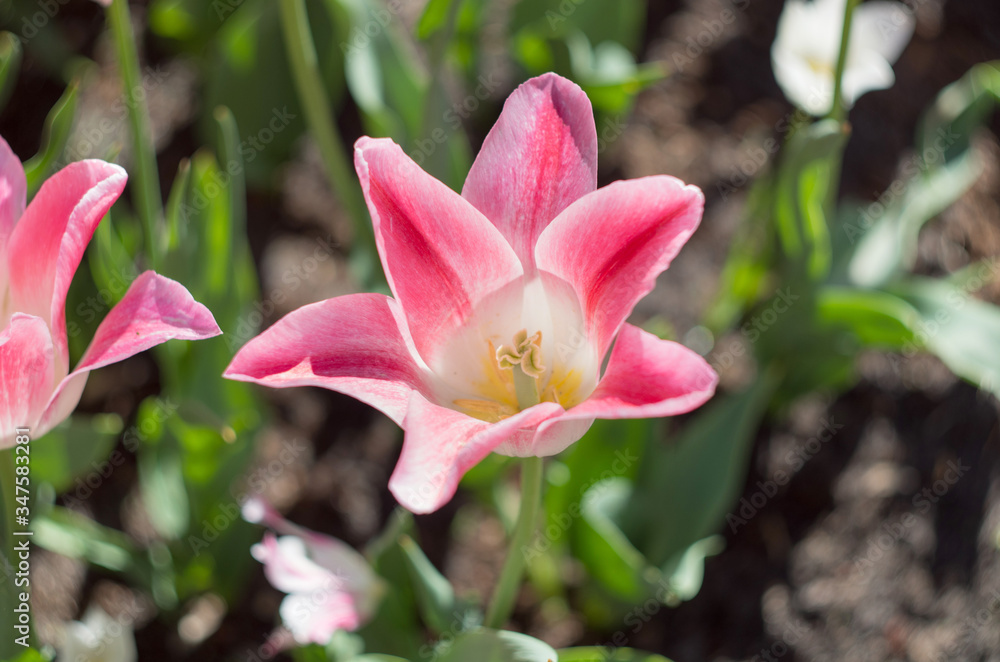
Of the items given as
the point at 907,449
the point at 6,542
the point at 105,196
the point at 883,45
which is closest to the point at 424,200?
the point at 105,196

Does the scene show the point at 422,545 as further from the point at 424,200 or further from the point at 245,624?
the point at 424,200

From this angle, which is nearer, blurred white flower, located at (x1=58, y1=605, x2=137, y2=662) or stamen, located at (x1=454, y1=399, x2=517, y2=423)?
stamen, located at (x1=454, y1=399, x2=517, y2=423)

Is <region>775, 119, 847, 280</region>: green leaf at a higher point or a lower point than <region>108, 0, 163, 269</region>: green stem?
lower

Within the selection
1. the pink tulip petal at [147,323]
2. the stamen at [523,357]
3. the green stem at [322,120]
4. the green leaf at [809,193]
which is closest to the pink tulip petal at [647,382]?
the stamen at [523,357]

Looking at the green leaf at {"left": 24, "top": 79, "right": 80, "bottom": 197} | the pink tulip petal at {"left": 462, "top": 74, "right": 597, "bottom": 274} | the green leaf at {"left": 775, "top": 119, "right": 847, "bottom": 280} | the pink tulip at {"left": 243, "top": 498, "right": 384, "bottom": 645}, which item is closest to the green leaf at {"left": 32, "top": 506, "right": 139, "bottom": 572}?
the pink tulip at {"left": 243, "top": 498, "right": 384, "bottom": 645}

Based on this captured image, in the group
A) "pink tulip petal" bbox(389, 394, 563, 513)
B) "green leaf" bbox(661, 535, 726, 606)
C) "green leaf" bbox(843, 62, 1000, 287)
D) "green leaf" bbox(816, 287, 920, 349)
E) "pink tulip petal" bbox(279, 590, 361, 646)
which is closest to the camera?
"pink tulip petal" bbox(389, 394, 563, 513)

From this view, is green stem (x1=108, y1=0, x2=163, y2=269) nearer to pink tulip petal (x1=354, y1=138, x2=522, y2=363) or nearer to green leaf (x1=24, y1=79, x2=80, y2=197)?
green leaf (x1=24, y1=79, x2=80, y2=197)
